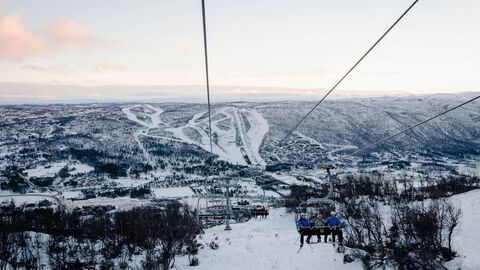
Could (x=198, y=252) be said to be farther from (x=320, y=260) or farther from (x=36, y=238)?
(x=36, y=238)

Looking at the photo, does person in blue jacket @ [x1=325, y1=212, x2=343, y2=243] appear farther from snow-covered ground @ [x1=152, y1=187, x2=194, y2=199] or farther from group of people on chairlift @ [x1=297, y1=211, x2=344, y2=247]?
snow-covered ground @ [x1=152, y1=187, x2=194, y2=199]

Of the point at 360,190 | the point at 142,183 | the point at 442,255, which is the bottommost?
the point at 142,183

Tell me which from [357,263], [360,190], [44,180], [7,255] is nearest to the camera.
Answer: [7,255]

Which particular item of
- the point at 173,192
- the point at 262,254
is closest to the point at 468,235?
the point at 262,254

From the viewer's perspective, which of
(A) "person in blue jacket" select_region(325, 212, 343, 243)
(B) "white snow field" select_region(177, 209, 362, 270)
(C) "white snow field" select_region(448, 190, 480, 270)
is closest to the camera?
(A) "person in blue jacket" select_region(325, 212, 343, 243)

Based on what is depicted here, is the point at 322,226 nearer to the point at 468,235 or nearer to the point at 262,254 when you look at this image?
the point at 262,254

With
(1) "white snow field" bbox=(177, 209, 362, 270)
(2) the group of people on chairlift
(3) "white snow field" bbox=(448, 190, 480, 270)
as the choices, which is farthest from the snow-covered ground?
(2) the group of people on chairlift

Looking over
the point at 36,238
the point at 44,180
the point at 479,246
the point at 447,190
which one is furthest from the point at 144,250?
the point at 44,180

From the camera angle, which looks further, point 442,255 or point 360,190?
point 360,190
